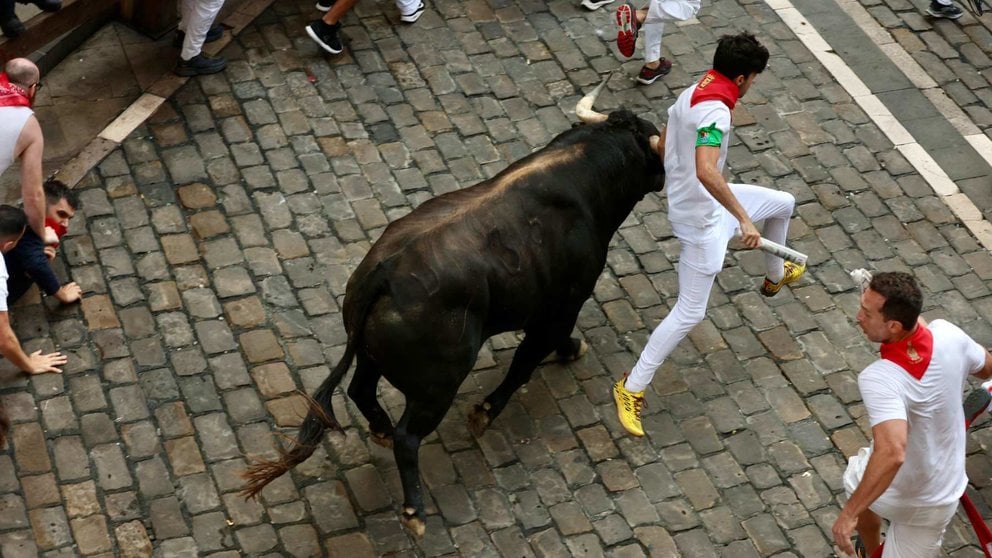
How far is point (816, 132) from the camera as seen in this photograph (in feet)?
32.4

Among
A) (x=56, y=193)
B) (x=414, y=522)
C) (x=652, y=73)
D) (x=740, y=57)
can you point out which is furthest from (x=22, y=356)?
(x=652, y=73)

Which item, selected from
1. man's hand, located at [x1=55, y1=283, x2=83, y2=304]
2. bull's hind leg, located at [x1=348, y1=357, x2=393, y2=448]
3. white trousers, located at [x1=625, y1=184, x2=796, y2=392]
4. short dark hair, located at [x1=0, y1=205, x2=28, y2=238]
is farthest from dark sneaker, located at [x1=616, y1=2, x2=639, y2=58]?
short dark hair, located at [x1=0, y1=205, x2=28, y2=238]

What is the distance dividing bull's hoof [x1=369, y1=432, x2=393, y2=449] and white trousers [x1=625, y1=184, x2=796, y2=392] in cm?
145

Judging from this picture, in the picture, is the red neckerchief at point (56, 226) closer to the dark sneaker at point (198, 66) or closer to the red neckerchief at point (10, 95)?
the red neckerchief at point (10, 95)

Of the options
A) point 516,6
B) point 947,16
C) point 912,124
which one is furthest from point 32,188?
point 947,16

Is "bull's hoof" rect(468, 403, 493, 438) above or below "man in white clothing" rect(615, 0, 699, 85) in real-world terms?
below

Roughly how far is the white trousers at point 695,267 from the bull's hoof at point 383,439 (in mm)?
1454

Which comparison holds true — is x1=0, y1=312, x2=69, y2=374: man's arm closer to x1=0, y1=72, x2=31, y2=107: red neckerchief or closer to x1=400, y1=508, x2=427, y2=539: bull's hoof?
x1=0, y1=72, x2=31, y2=107: red neckerchief

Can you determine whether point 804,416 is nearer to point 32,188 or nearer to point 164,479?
point 164,479

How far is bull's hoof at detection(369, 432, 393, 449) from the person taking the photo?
725 cm

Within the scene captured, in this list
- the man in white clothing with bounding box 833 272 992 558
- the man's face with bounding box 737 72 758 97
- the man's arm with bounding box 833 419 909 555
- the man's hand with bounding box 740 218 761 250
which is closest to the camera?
the man's arm with bounding box 833 419 909 555

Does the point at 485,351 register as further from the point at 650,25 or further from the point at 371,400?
the point at 650,25

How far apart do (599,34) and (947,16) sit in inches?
125

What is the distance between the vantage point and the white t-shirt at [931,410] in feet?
19.3
